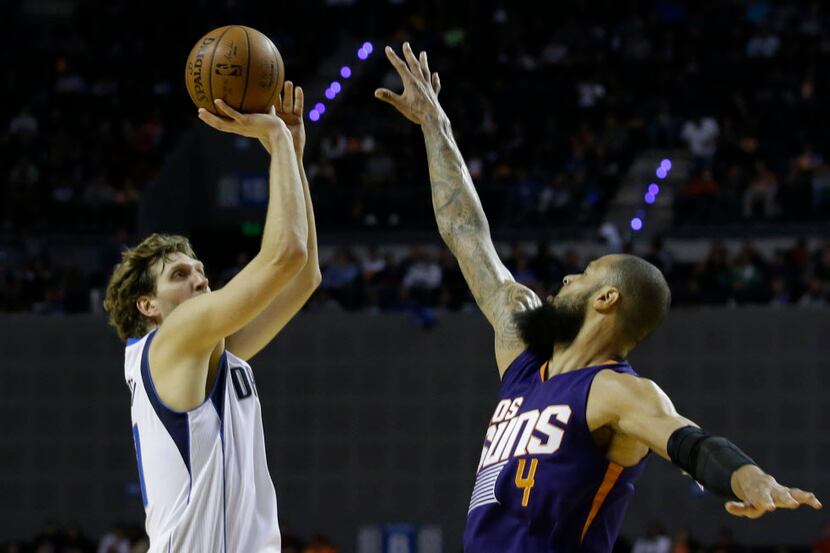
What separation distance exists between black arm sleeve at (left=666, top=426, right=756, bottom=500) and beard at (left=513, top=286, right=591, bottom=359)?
0.71 m

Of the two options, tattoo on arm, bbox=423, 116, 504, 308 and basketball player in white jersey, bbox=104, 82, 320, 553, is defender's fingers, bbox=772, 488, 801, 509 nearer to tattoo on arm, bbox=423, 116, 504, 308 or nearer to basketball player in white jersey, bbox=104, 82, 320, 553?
basketball player in white jersey, bbox=104, 82, 320, 553

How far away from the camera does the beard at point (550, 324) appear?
13.7 ft

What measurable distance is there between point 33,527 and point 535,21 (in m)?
10.8

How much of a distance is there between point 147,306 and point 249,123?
0.71 m

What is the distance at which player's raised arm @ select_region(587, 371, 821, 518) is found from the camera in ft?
10.7

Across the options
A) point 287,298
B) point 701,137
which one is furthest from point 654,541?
point 287,298

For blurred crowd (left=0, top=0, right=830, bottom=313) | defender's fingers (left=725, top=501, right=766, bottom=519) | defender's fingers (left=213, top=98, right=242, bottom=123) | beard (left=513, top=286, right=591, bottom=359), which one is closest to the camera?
defender's fingers (left=725, top=501, right=766, bottom=519)

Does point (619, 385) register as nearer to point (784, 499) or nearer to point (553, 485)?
point (553, 485)

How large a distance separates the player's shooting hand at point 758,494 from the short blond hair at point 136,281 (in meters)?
2.05

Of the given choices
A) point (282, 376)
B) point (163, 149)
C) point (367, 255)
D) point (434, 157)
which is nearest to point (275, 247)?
point (434, 157)

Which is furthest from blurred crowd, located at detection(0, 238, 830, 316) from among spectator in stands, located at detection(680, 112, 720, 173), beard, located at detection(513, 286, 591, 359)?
beard, located at detection(513, 286, 591, 359)

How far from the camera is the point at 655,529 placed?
13555mm

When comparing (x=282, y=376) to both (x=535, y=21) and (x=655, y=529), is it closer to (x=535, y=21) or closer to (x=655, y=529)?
(x=655, y=529)

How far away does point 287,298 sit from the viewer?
4.62m
